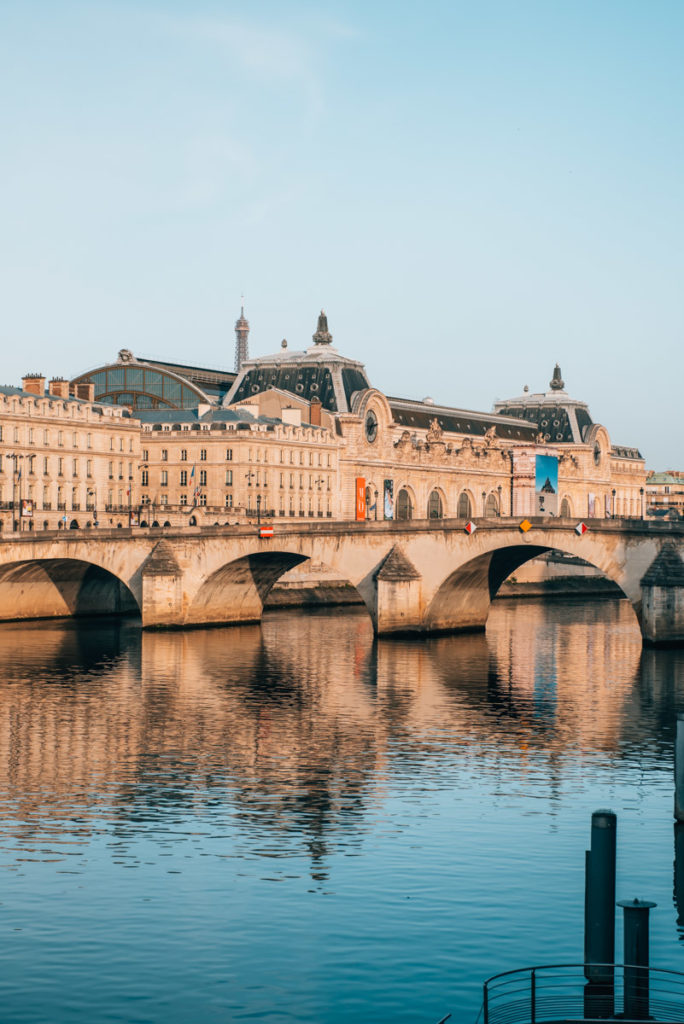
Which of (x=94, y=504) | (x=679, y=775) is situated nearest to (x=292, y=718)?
(x=679, y=775)

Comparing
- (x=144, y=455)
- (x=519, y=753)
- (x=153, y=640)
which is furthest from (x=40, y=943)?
(x=144, y=455)

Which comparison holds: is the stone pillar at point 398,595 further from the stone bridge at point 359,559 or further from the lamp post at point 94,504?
the lamp post at point 94,504

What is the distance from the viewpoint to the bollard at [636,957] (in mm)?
29625

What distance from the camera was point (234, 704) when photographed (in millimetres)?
73375

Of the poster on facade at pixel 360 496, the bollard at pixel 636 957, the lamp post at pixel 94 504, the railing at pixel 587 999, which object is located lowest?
the railing at pixel 587 999

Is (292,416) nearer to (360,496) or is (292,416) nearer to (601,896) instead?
(360,496)

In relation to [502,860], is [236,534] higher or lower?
higher

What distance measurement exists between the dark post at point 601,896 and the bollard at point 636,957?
36 cm

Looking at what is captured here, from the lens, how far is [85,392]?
169 meters

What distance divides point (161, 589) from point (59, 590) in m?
12.8

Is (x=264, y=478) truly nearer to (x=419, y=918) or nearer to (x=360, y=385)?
(x=360, y=385)

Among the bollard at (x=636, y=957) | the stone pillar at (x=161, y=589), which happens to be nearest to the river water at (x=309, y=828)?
the bollard at (x=636, y=957)

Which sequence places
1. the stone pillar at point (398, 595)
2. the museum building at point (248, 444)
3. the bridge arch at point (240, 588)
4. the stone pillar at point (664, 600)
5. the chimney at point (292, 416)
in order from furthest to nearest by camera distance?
the chimney at point (292, 416)
the museum building at point (248, 444)
the bridge arch at point (240, 588)
the stone pillar at point (398, 595)
the stone pillar at point (664, 600)

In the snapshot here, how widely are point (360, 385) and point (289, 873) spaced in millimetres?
158617
